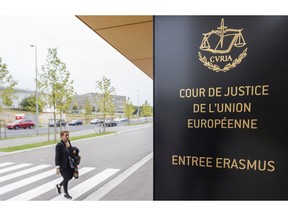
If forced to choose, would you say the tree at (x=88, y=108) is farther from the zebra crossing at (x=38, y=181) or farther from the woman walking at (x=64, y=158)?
the woman walking at (x=64, y=158)

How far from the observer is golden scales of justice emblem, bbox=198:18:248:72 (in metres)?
2.13

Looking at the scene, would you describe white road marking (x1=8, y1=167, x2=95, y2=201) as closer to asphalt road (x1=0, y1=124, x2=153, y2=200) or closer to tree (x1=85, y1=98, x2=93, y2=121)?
asphalt road (x1=0, y1=124, x2=153, y2=200)

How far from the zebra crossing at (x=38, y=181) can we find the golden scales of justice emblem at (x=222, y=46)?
4.00m

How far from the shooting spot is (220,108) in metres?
2.25

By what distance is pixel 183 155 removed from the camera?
7.96 ft

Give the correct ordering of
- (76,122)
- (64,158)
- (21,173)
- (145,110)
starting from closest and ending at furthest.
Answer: (64,158) < (21,173) < (76,122) < (145,110)

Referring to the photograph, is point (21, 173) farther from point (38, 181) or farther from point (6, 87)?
point (6, 87)

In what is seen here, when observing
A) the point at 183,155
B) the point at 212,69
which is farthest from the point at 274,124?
the point at 183,155

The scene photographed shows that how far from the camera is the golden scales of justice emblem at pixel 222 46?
2.13 metres

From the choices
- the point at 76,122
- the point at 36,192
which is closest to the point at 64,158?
the point at 36,192

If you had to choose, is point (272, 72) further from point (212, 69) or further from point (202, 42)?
point (202, 42)

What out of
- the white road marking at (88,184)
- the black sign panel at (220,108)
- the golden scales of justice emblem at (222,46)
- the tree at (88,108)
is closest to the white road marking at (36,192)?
the white road marking at (88,184)

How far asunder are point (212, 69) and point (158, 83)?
65 centimetres

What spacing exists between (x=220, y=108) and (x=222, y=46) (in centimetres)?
68
